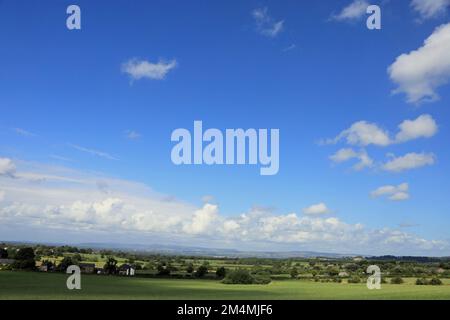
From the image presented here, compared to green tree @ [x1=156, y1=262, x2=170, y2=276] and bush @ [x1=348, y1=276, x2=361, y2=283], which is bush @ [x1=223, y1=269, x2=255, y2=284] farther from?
bush @ [x1=348, y1=276, x2=361, y2=283]

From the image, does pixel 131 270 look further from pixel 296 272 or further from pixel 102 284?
pixel 296 272

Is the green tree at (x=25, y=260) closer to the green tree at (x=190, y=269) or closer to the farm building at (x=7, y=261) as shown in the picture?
the farm building at (x=7, y=261)

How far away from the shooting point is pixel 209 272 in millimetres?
41969

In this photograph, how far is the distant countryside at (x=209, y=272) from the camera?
34094 millimetres

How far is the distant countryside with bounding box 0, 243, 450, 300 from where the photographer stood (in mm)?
34094

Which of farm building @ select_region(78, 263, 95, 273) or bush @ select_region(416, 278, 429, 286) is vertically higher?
farm building @ select_region(78, 263, 95, 273)

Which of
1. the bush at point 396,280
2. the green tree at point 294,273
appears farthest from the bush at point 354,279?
the green tree at point 294,273

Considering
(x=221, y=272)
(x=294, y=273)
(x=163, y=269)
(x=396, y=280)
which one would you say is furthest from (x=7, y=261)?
(x=396, y=280)

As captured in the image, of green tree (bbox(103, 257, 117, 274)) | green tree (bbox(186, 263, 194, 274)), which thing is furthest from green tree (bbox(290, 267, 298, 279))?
green tree (bbox(103, 257, 117, 274))
